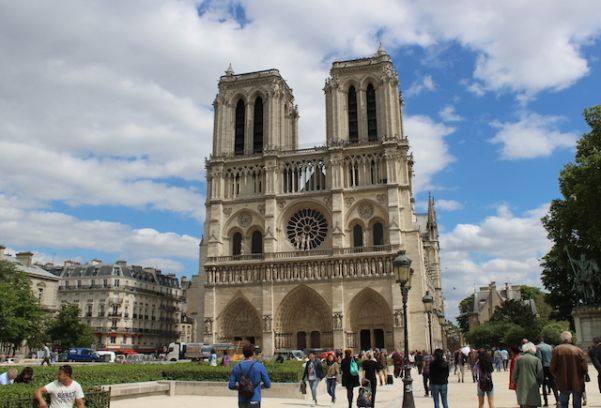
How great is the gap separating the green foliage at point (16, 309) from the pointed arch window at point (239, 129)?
17521mm

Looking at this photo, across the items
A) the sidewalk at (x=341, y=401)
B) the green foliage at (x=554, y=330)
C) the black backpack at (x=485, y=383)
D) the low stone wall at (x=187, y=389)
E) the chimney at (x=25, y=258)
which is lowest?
the sidewalk at (x=341, y=401)

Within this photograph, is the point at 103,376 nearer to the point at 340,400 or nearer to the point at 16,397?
the point at 340,400

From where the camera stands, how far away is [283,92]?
4422 centimetres

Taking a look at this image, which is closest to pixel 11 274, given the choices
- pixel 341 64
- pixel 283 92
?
pixel 283 92

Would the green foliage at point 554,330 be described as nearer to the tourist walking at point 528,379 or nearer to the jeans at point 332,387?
the jeans at point 332,387

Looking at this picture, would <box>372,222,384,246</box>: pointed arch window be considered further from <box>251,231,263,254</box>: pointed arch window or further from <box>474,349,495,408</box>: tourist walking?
<box>474,349,495,408</box>: tourist walking

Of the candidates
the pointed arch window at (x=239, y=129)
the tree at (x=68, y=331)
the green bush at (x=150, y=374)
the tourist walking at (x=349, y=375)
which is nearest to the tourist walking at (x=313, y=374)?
the green bush at (x=150, y=374)

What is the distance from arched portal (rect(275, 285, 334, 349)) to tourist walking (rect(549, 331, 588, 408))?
97.9ft

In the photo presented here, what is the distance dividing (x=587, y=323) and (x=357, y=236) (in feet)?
63.1

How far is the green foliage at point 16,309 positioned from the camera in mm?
31328

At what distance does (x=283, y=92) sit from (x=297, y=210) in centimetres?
997

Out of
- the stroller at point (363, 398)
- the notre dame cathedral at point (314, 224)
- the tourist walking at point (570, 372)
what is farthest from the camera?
the notre dame cathedral at point (314, 224)

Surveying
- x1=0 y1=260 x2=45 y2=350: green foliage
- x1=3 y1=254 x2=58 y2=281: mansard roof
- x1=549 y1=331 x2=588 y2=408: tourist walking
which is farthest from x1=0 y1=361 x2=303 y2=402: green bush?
x1=3 y1=254 x2=58 y2=281: mansard roof

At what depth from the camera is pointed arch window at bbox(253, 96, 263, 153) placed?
43.4m
